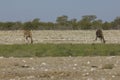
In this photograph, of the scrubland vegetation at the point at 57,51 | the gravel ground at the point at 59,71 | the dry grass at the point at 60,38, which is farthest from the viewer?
the dry grass at the point at 60,38

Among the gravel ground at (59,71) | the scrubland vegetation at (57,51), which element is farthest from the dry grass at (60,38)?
the gravel ground at (59,71)

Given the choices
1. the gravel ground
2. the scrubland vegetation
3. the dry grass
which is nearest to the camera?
the gravel ground

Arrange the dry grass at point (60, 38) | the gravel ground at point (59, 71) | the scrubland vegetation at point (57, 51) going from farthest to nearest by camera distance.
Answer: the dry grass at point (60, 38) < the scrubland vegetation at point (57, 51) < the gravel ground at point (59, 71)

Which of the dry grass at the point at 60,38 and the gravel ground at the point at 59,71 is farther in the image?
the dry grass at the point at 60,38

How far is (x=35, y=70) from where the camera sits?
68.2 feet

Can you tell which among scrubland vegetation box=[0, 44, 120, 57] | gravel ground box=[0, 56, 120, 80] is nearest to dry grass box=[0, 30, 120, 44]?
scrubland vegetation box=[0, 44, 120, 57]

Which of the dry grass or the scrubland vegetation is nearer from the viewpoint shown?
the scrubland vegetation

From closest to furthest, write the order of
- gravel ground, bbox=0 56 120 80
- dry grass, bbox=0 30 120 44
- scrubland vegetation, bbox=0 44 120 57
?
gravel ground, bbox=0 56 120 80 < scrubland vegetation, bbox=0 44 120 57 < dry grass, bbox=0 30 120 44

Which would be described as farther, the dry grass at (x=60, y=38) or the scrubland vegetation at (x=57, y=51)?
the dry grass at (x=60, y=38)

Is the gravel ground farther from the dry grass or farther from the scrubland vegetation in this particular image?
the dry grass

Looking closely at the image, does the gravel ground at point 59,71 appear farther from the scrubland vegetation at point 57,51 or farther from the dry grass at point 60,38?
the dry grass at point 60,38

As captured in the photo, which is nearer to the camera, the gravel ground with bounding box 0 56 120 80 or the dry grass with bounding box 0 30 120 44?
the gravel ground with bounding box 0 56 120 80

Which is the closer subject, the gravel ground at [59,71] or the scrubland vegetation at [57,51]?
the gravel ground at [59,71]

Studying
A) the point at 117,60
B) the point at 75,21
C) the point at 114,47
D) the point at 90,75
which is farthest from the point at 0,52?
the point at 75,21
